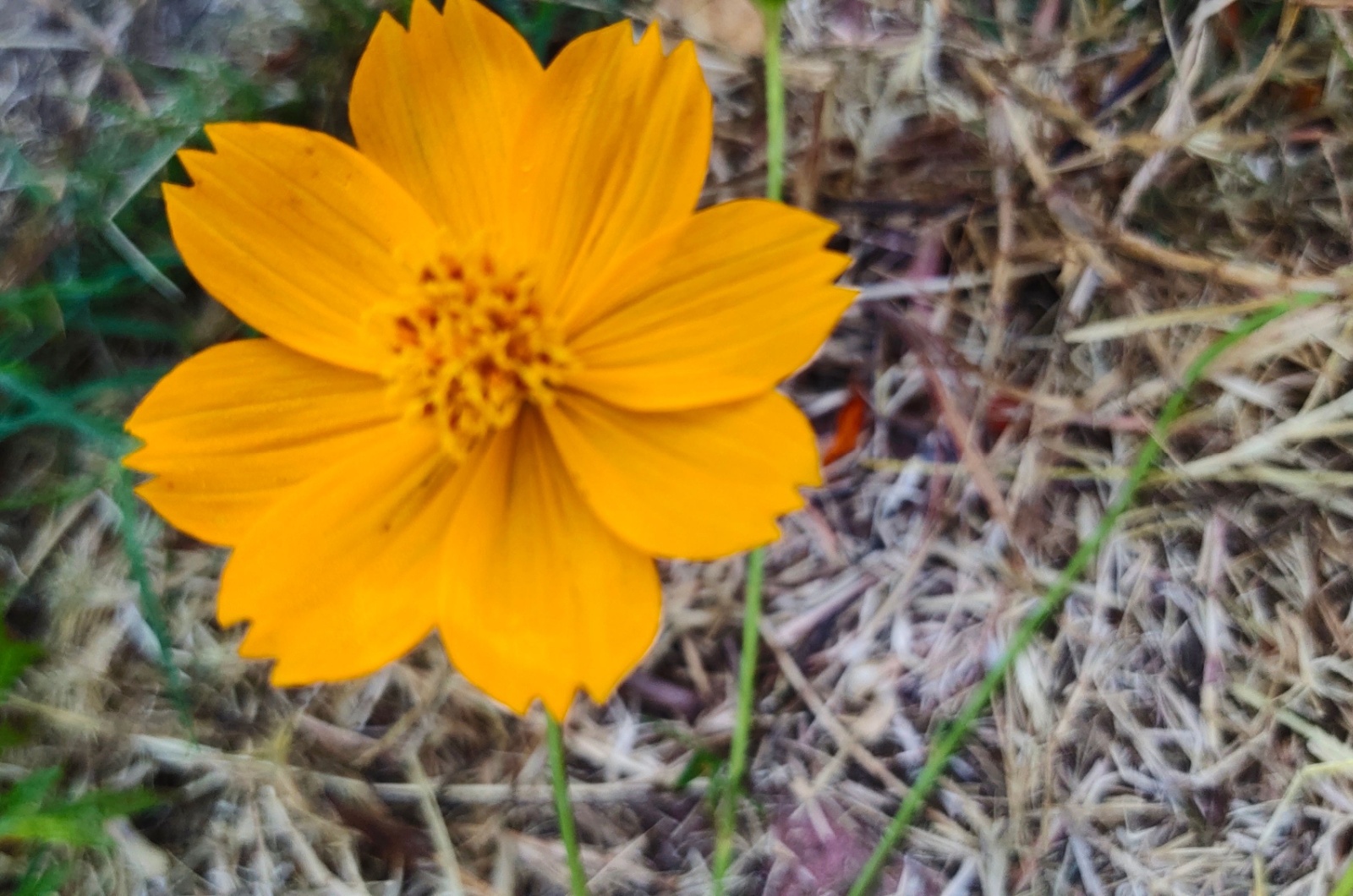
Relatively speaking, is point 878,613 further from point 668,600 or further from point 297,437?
point 297,437

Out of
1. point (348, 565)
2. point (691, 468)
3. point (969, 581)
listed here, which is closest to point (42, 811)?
point (348, 565)

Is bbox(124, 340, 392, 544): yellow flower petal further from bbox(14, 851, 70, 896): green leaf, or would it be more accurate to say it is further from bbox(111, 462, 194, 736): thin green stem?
bbox(14, 851, 70, 896): green leaf

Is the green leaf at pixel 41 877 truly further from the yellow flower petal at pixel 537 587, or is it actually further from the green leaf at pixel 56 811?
the yellow flower petal at pixel 537 587

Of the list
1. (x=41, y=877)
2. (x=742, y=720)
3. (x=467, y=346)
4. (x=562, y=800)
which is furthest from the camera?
(x=41, y=877)

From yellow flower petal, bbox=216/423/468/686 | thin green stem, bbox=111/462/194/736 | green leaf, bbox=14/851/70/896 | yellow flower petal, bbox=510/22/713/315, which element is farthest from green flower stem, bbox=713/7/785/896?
green leaf, bbox=14/851/70/896

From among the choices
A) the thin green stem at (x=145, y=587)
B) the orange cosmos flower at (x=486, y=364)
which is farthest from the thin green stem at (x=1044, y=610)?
the thin green stem at (x=145, y=587)

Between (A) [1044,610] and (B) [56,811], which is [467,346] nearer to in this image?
(A) [1044,610]

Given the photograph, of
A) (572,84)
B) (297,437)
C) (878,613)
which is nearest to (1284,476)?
(878,613)

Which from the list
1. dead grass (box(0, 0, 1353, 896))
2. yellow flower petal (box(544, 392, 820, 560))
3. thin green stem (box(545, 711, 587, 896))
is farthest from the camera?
dead grass (box(0, 0, 1353, 896))
